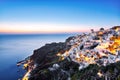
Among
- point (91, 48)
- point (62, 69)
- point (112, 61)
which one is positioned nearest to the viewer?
point (112, 61)

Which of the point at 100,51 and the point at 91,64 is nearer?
the point at 91,64

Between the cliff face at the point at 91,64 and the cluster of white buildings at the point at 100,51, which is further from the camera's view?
the cluster of white buildings at the point at 100,51

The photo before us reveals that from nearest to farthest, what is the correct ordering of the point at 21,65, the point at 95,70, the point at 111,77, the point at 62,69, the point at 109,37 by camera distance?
the point at 111,77 < the point at 95,70 < the point at 62,69 < the point at 109,37 < the point at 21,65

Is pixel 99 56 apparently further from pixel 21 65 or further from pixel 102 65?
pixel 21 65

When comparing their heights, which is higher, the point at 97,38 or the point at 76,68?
the point at 97,38

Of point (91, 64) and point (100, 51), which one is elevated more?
point (100, 51)

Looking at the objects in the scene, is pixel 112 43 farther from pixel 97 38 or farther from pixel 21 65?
pixel 21 65

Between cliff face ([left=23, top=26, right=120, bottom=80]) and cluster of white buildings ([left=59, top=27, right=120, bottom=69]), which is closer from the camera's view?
cliff face ([left=23, top=26, right=120, bottom=80])

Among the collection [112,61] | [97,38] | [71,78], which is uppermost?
[97,38]

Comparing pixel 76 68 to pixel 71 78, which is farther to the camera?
pixel 76 68

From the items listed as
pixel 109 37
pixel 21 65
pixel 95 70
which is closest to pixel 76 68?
pixel 95 70
